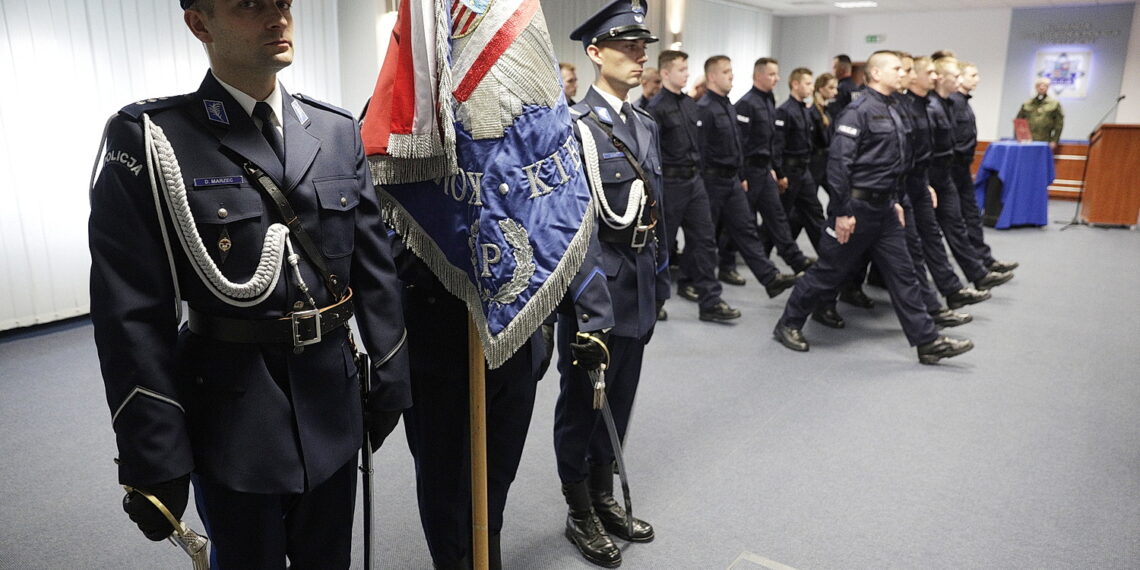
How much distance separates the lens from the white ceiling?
38.4 feet

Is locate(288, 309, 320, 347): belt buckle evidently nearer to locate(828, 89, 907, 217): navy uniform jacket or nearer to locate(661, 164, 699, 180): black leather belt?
locate(828, 89, 907, 217): navy uniform jacket

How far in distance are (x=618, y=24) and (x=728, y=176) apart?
9.73ft

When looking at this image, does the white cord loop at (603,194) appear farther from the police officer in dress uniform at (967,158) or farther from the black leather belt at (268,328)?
the police officer in dress uniform at (967,158)

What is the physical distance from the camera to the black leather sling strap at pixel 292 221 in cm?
129

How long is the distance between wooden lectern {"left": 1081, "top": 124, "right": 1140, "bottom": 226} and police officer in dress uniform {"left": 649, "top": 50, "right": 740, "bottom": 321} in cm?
560

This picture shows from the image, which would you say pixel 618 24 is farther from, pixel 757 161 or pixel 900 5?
pixel 900 5

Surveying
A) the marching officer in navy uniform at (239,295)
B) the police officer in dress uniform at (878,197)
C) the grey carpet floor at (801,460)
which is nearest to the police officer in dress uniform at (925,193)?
the grey carpet floor at (801,460)

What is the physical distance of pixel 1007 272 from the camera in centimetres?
595

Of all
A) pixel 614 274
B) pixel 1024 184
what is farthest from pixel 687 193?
pixel 1024 184

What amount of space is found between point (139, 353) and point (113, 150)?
31 centimetres

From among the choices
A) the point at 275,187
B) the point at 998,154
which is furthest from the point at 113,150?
the point at 998,154

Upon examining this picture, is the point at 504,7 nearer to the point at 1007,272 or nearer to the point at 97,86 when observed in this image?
the point at 97,86

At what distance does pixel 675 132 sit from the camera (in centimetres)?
471

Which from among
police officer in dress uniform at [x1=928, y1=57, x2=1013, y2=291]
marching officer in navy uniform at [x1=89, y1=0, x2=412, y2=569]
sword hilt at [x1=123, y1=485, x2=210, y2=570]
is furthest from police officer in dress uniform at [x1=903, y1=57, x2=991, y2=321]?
sword hilt at [x1=123, y1=485, x2=210, y2=570]
